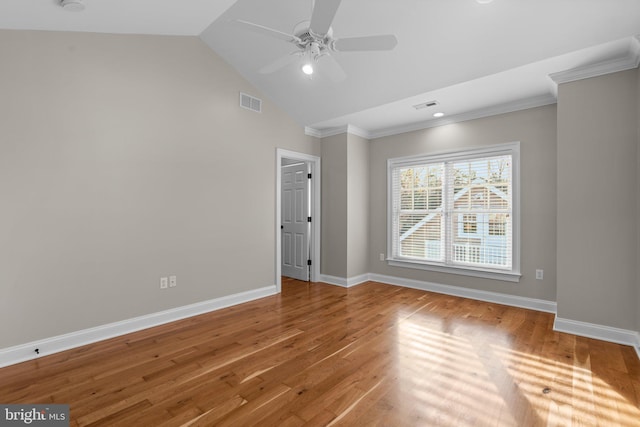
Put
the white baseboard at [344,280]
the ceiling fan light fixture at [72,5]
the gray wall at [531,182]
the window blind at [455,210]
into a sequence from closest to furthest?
1. the ceiling fan light fixture at [72,5]
2. the gray wall at [531,182]
3. the window blind at [455,210]
4. the white baseboard at [344,280]

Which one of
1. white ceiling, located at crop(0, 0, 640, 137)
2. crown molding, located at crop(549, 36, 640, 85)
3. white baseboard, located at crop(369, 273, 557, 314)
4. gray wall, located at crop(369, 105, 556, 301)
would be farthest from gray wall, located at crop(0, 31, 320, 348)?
crown molding, located at crop(549, 36, 640, 85)

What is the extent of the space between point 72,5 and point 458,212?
4.81m

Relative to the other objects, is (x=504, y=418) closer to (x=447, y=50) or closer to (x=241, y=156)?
(x=447, y=50)

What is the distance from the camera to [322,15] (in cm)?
195

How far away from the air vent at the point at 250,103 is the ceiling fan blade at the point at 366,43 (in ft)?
7.37

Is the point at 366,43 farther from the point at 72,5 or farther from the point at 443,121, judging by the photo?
the point at 443,121

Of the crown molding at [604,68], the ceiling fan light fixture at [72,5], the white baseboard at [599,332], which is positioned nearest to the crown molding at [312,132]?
the ceiling fan light fixture at [72,5]

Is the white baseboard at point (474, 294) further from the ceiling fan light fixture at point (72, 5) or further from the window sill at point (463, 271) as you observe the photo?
the ceiling fan light fixture at point (72, 5)

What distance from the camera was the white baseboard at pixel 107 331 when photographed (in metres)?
2.58

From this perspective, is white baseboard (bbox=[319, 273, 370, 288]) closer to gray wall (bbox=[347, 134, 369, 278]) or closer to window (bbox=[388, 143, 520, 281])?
gray wall (bbox=[347, 134, 369, 278])

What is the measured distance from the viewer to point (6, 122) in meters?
2.54

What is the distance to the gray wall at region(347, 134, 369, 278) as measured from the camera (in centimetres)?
515

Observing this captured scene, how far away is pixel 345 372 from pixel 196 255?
91.0 inches

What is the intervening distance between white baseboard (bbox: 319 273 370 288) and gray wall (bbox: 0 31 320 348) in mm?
1424
